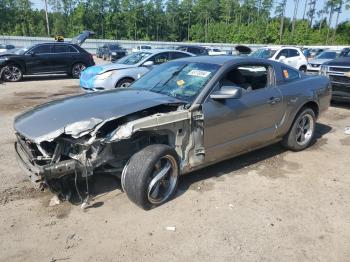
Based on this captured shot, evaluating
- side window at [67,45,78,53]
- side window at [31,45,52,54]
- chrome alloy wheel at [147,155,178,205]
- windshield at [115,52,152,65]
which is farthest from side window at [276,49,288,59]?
chrome alloy wheel at [147,155,178,205]

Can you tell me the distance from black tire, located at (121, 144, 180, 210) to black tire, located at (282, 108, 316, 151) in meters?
2.48

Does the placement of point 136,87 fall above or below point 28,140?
above

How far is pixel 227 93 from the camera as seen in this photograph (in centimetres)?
427

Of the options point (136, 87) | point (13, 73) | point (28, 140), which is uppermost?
point (136, 87)

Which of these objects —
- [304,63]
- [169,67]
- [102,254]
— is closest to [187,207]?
[102,254]

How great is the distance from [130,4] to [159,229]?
87.5 metres

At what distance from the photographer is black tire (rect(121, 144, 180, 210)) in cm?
378

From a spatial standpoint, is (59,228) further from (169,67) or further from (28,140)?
(169,67)

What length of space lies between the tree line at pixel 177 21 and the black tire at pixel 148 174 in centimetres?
5729

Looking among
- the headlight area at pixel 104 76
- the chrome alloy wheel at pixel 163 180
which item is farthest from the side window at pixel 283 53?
the chrome alloy wheel at pixel 163 180

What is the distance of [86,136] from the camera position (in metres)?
3.72

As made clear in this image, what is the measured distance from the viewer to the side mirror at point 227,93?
4.25m

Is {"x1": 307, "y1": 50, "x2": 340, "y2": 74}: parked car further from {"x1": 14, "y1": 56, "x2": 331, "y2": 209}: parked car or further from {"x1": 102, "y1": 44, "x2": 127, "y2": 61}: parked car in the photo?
{"x1": 102, "y1": 44, "x2": 127, "y2": 61}: parked car

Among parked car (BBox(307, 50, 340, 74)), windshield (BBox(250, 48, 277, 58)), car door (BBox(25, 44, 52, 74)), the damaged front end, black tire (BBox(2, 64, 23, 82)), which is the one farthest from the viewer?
parked car (BBox(307, 50, 340, 74))
